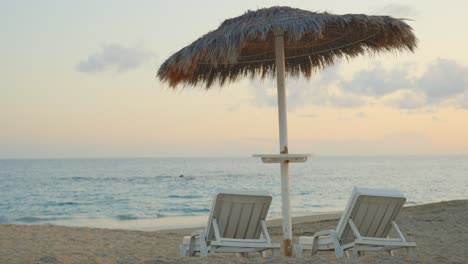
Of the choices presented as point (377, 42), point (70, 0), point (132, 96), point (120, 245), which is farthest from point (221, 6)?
point (132, 96)

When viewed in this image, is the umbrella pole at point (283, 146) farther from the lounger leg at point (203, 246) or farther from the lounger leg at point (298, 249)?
the lounger leg at point (203, 246)

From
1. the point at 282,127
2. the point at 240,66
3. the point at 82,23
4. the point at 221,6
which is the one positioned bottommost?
the point at 282,127

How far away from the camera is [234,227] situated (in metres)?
5.12

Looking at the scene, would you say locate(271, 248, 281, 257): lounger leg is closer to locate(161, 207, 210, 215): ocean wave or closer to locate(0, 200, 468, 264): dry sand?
locate(0, 200, 468, 264): dry sand

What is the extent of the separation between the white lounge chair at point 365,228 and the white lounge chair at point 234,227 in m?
0.41

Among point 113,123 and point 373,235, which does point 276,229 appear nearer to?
point 373,235

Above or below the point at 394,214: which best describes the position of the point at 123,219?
below

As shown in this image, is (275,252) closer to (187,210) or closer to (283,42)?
(283,42)

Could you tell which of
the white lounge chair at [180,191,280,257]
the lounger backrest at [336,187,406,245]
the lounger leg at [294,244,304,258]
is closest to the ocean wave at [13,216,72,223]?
the white lounge chair at [180,191,280,257]

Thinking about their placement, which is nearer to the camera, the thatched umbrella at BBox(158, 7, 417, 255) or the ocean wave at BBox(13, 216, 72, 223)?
the thatched umbrella at BBox(158, 7, 417, 255)

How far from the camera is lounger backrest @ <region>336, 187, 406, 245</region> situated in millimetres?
4852

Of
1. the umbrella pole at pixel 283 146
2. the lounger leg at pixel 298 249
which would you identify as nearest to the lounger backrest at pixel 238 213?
the umbrella pole at pixel 283 146

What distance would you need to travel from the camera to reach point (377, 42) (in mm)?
5746

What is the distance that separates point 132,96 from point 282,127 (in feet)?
84.9
